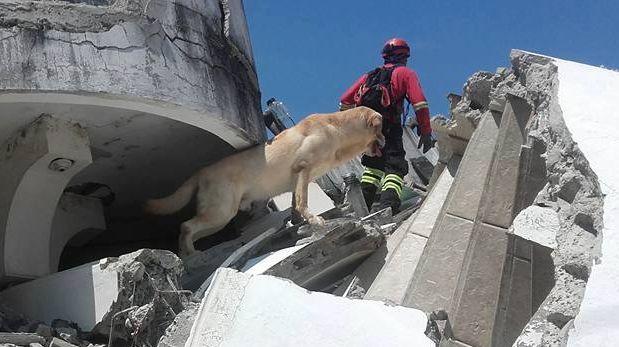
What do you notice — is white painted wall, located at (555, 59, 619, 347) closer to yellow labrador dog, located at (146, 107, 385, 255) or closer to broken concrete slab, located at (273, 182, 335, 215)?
yellow labrador dog, located at (146, 107, 385, 255)

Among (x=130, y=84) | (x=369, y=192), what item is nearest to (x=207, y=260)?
(x=130, y=84)

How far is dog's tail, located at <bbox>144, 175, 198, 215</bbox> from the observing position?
28.4 feet

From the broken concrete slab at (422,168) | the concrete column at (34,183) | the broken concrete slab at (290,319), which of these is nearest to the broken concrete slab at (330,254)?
the broken concrete slab at (290,319)

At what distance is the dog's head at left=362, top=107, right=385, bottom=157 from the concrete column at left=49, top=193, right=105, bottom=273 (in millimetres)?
2314

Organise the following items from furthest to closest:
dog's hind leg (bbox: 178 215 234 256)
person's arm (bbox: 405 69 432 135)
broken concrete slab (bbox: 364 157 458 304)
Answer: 1. person's arm (bbox: 405 69 432 135)
2. dog's hind leg (bbox: 178 215 234 256)
3. broken concrete slab (bbox: 364 157 458 304)

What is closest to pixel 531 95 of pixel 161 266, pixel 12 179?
pixel 161 266

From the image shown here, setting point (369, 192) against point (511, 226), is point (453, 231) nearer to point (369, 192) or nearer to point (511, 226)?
point (511, 226)

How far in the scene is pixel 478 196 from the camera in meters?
7.02

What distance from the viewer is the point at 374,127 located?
901 centimetres

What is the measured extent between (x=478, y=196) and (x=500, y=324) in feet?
3.38

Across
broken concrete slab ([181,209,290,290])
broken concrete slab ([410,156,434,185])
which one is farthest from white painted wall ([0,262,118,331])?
broken concrete slab ([410,156,434,185])

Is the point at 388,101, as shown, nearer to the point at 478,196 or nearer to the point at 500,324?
the point at 478,196

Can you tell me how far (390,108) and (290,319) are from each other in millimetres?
4321

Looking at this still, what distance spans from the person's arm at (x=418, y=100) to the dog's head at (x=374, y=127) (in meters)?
0.43
